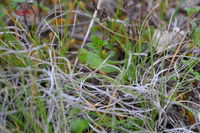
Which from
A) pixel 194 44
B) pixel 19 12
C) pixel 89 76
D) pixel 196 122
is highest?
pixel 19 12

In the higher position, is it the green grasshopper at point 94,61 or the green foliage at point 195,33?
the green foliage at point 195,33

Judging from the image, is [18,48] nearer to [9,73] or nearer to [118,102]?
[9,73]

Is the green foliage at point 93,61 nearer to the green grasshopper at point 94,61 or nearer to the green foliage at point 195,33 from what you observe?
the green grasshopper at point 94,61

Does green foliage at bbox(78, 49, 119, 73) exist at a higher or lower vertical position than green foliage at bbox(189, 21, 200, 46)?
lower

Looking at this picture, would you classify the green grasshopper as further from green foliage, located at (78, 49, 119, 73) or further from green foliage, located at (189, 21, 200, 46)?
green foliage, located at (189, 21, 200, 46)

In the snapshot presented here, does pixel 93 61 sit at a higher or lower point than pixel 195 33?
lower

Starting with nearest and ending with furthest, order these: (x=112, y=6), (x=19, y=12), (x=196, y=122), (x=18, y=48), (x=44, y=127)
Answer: (x=44, y=127) → (x=196, y=122) → (x=18, y=48) → (x=19, y=12) → (x=112, y=6)

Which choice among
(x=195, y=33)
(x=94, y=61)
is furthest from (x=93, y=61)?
(x=195, y=33)

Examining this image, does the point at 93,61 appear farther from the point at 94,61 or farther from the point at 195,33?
the point at 195,33

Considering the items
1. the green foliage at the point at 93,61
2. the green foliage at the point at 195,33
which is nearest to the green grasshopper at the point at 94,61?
the green foliage at the point at 93,61

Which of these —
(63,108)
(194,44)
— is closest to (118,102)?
(63,108)

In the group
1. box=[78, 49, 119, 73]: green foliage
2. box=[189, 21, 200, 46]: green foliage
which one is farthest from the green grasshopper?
box=[189, 21, 200, 46]: green foliage
